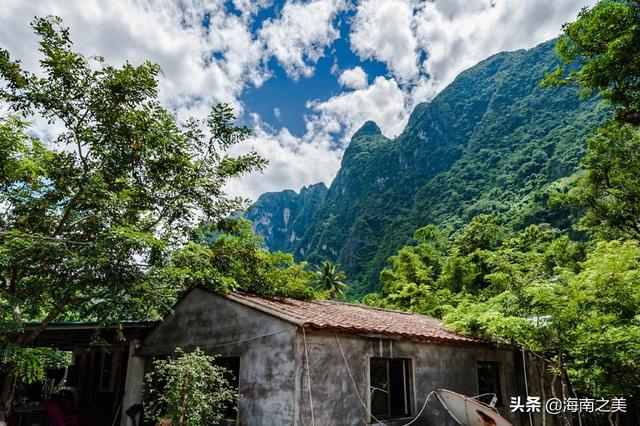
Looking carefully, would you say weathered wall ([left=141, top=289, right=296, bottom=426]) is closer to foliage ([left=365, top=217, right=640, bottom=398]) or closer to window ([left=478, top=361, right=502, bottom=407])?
foliage ([left=365, top=217, right=640, bottom=398])

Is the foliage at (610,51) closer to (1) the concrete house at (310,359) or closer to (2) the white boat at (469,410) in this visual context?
(1) the concrete house at (310,359)

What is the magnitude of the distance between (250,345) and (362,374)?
2.36 metres

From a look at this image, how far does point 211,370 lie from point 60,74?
308 inches

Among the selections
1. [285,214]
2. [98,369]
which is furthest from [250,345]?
[285,214]

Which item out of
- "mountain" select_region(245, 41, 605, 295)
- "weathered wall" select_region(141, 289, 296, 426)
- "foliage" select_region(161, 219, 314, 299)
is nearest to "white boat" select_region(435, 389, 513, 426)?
"weathered wall" select_region(141, 289, 296, 426)

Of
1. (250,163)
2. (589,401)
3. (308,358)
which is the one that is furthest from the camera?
(250,163)

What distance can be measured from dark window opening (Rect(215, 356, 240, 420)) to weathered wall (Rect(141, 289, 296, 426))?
0.40 metres

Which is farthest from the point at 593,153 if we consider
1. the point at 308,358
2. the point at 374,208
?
the point at 374,208

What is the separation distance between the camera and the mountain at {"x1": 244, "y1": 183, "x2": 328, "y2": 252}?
160875 millimetres

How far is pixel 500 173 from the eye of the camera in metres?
77.4

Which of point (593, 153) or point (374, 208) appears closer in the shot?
point (593, 153)

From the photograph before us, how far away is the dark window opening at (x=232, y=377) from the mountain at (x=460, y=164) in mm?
46615

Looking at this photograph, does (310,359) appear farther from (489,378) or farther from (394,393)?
(489,378)

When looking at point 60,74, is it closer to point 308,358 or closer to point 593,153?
point 308,358
